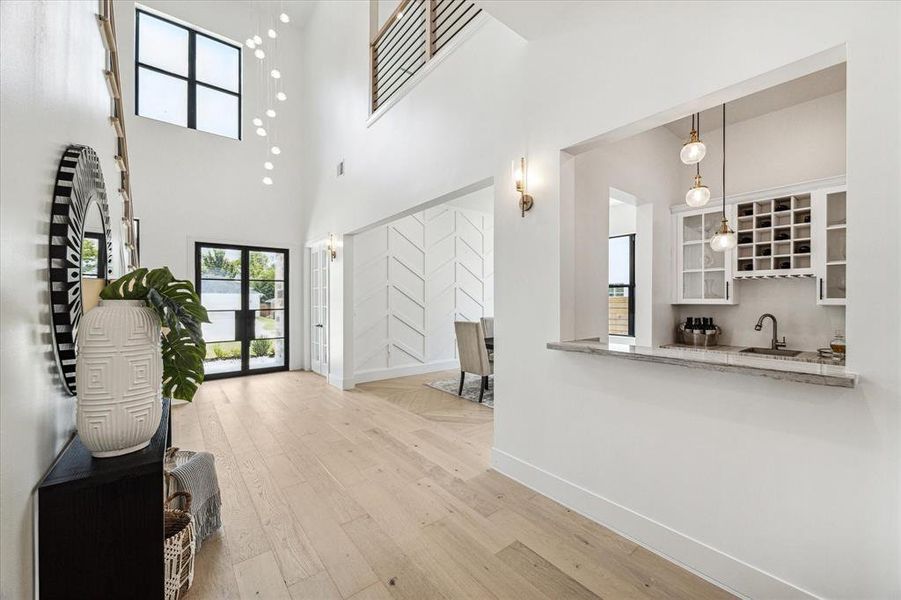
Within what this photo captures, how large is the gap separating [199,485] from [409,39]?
4.45m

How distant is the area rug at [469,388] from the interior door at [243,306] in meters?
2.88

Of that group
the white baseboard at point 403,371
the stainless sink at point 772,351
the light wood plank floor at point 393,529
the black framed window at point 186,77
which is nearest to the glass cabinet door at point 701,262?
the stainless sink at point 772,351

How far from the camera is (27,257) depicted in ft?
3.12

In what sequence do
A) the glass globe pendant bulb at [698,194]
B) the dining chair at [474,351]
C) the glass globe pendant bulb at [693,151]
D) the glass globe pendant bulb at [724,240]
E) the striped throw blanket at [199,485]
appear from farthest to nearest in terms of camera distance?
the dining chair at [474,351]
the glass globe pendant bulb at [724,240]
the glass globe pendant bulb at [698,194]
the glass globe pendant bulb at [693,151]
the striped throw blanket at [199,485]

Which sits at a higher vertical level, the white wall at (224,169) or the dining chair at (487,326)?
the white wall at (224,169)

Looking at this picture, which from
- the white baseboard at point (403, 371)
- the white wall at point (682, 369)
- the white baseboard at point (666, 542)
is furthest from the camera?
the white baseboard at point (403, 371)

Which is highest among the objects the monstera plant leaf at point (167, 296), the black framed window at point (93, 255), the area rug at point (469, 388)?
the black framed window at point (93, 255)

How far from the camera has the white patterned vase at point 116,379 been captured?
42.4 inches

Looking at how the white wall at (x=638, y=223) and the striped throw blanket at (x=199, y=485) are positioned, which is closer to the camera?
the striped throw blanket at (x=199, y=485)

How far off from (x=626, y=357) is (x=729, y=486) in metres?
0.69

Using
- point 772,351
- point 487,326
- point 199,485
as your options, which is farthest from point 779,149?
point 199,485

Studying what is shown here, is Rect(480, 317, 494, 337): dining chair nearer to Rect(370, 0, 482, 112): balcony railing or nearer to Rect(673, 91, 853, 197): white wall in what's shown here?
Rect(673, 91, 853, 197): white wall

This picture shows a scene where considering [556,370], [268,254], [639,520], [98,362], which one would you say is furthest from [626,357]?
[268,254]

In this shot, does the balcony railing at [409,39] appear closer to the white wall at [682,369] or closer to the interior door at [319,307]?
the white wall at [682,369]
